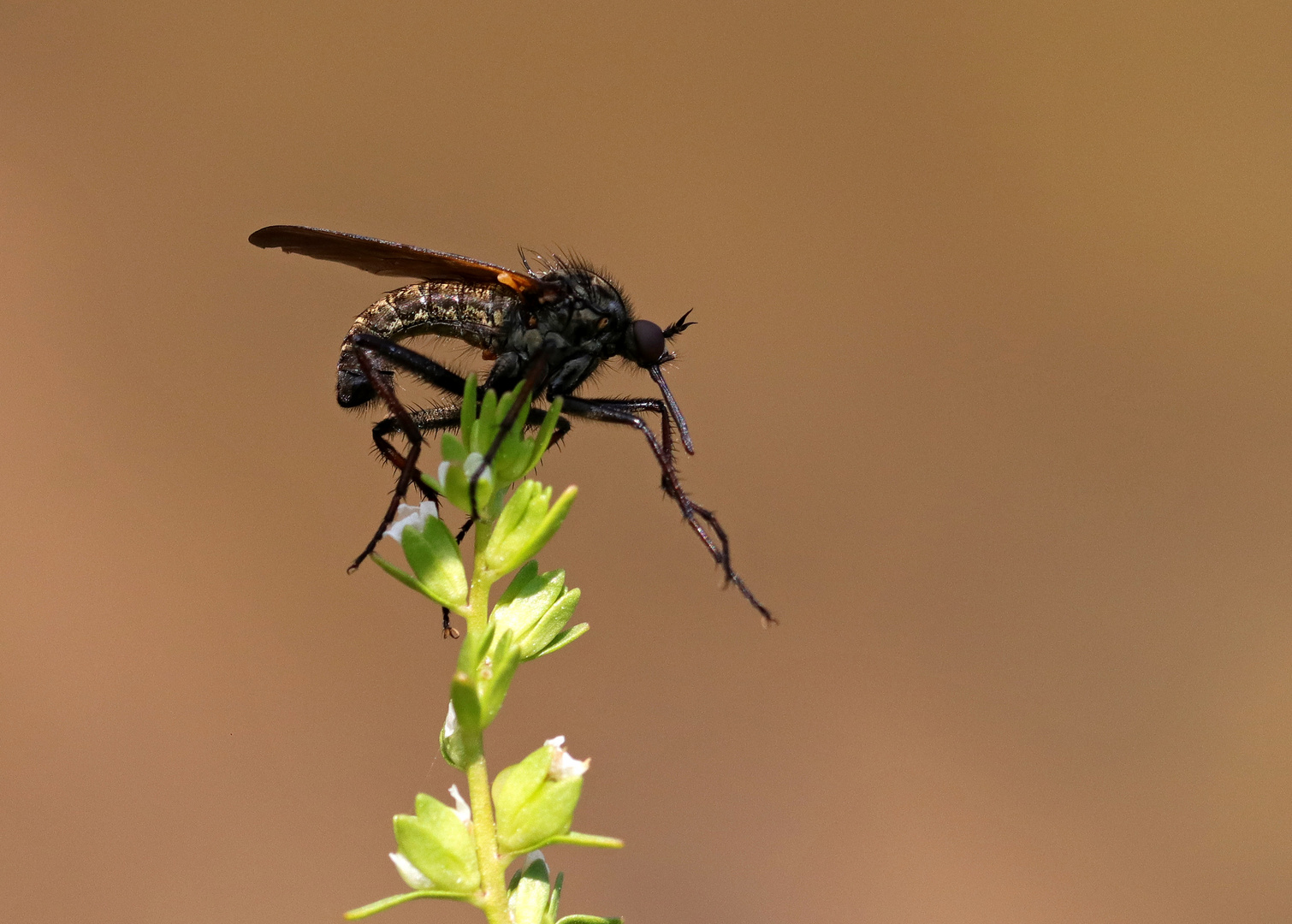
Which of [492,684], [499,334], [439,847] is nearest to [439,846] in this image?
[439,847]

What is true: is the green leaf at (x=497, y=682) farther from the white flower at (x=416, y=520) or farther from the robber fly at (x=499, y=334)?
the robber fly at (x=499, y=334)

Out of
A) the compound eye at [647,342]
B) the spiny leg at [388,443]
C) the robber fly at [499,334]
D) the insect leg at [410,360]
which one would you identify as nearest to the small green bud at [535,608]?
the spiny leg at [388,443]

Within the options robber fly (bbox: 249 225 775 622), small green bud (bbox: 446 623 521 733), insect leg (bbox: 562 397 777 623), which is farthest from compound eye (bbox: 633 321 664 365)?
small green bud (bbox: 446 623 521 733)

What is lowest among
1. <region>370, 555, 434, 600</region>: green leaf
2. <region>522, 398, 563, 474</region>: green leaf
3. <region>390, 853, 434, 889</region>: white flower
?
<region>390, 853, 434, 889</region>: white flower

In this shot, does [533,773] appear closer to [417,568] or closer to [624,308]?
[417,568]

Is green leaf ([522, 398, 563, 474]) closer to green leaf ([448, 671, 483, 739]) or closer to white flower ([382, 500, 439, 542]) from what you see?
white flower ([382, 500, 439, 542])
